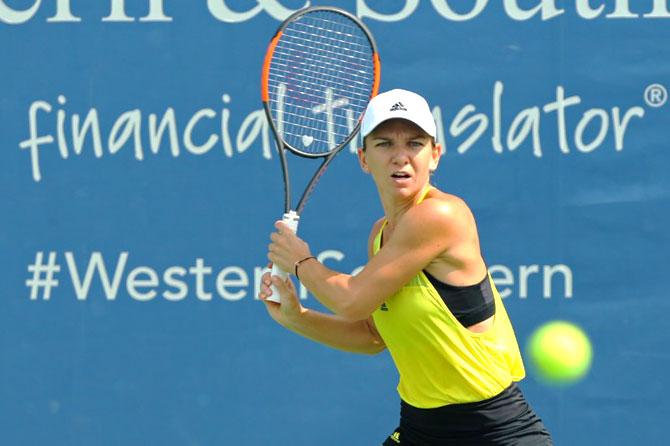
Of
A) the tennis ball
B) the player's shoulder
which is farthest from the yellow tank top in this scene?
the tennis ball

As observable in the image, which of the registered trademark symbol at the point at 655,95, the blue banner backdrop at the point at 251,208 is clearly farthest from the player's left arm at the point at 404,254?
the registered trademark symbol at the point at 655,95

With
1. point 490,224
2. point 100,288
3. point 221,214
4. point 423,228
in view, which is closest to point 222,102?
point 221,214

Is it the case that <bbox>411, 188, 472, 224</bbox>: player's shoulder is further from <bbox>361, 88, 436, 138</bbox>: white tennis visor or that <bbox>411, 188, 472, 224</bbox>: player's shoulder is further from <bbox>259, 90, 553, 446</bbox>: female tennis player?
<bbox>361, 88, 436, 138</bbox>: white tennis visor

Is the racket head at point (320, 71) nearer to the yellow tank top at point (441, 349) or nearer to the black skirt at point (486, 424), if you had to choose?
the yellow tank top at point (441, 349)

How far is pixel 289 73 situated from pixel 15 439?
5.96ft

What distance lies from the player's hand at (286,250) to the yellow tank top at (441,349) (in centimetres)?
25

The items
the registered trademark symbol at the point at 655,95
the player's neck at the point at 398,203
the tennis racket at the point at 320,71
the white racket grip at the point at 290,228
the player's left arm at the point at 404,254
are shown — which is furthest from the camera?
the registered trademark symbol at the point at 655,95

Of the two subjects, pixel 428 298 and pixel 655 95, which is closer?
pixel 428 298

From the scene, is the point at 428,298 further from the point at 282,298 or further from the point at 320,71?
the point at 320,71

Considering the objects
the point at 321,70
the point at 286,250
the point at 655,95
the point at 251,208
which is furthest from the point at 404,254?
the point at 655,95

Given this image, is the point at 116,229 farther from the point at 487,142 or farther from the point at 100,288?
the point at 487,142

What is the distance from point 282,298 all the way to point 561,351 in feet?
5.58

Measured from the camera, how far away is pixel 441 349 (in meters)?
2.84

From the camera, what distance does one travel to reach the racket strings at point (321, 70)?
4.05 meters
